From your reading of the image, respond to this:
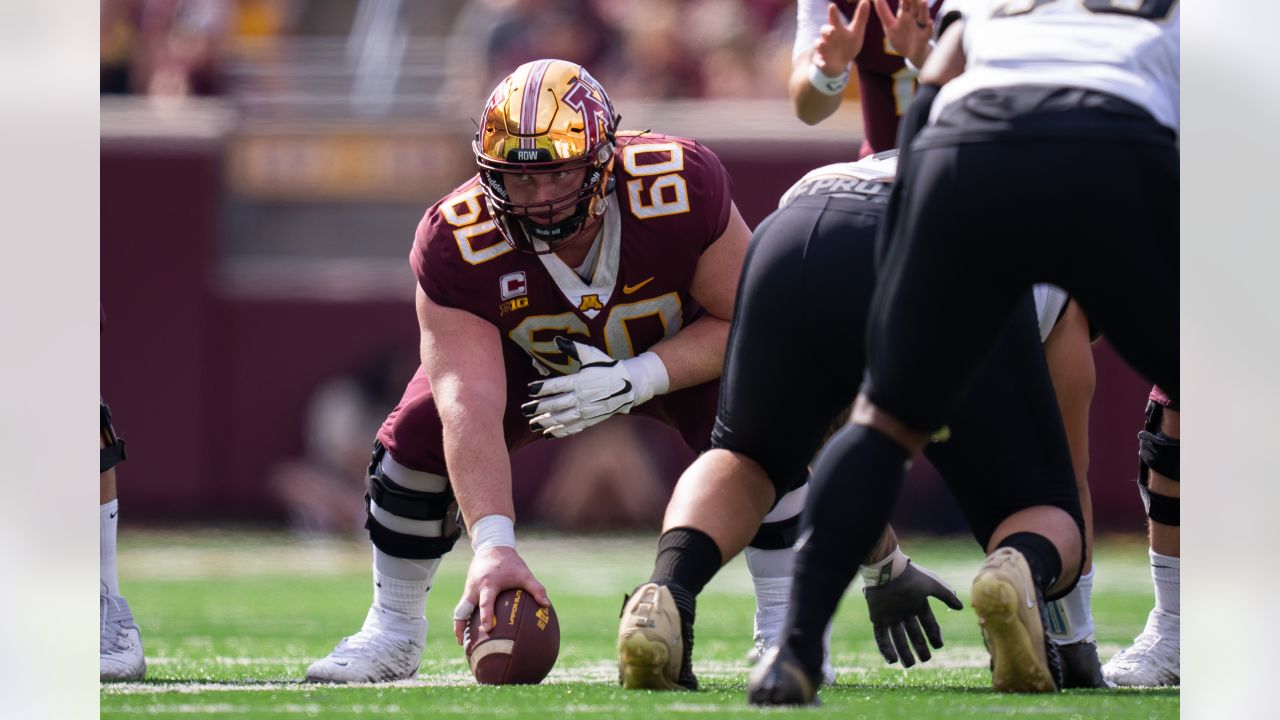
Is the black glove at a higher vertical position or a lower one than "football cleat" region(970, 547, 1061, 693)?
lower

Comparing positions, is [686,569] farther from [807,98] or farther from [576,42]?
[576,42]

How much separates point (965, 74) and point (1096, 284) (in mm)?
391

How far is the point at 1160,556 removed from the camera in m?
3.76

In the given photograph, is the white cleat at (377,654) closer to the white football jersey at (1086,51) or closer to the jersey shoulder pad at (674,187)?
the jersey shoulder pad at (674,187)

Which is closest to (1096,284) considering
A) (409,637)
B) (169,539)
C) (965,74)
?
(965,74)

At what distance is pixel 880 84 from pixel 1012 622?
1.91m

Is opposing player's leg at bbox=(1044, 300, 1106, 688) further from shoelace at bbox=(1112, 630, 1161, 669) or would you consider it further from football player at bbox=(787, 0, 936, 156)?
football player at bbox=(787, 0, 936, 156)

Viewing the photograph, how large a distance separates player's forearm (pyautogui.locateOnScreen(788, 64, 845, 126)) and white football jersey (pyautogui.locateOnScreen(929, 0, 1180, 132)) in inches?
60.3

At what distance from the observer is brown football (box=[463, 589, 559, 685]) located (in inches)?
126

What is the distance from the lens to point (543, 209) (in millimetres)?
3393

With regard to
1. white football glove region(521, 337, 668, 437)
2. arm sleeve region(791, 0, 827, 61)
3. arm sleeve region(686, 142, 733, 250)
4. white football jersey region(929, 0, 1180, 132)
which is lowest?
white football glove region(521, 337, 668, 437)

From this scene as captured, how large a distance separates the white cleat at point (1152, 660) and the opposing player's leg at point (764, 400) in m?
0.94

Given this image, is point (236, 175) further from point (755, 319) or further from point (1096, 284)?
point (1096, 284)

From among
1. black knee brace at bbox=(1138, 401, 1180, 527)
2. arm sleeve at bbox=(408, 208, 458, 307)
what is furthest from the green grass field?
arm sleeve at bbox=(408, 208, 458, 307)
